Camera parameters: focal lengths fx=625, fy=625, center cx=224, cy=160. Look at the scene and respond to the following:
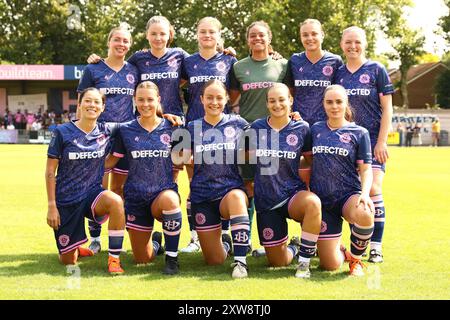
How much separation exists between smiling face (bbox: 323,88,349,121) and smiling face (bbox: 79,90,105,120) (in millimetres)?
1992

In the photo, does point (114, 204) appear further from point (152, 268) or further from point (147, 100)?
point (147, 100)

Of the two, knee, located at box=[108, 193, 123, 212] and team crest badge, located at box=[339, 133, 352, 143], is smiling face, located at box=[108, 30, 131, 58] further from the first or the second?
team crest badge, located at box=[339, 133, 352, 143]

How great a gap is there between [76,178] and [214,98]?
1.40 metres

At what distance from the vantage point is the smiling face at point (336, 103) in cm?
534

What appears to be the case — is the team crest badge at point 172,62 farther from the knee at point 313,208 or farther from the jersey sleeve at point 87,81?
the knee at point 313,208

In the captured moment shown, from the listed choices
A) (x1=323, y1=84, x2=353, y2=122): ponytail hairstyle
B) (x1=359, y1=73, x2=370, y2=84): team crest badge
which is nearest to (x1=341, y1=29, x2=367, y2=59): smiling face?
(x1=359, y1=73, x2=370, y2=84): team crest badge

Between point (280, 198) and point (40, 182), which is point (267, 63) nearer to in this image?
point (280, 198)

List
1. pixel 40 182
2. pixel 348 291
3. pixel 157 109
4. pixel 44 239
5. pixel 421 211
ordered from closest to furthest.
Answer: pixel 348 291, pixel 157 109, pixel 44 239, pixel 421 211, pixel 40 182

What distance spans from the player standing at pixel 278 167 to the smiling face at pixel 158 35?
1.41 m

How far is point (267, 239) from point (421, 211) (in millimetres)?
4226

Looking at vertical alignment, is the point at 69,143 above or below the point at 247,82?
below

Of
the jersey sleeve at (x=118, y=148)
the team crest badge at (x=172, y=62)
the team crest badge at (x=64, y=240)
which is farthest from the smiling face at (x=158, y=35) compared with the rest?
the team crest badge at (x=64, y=240)
